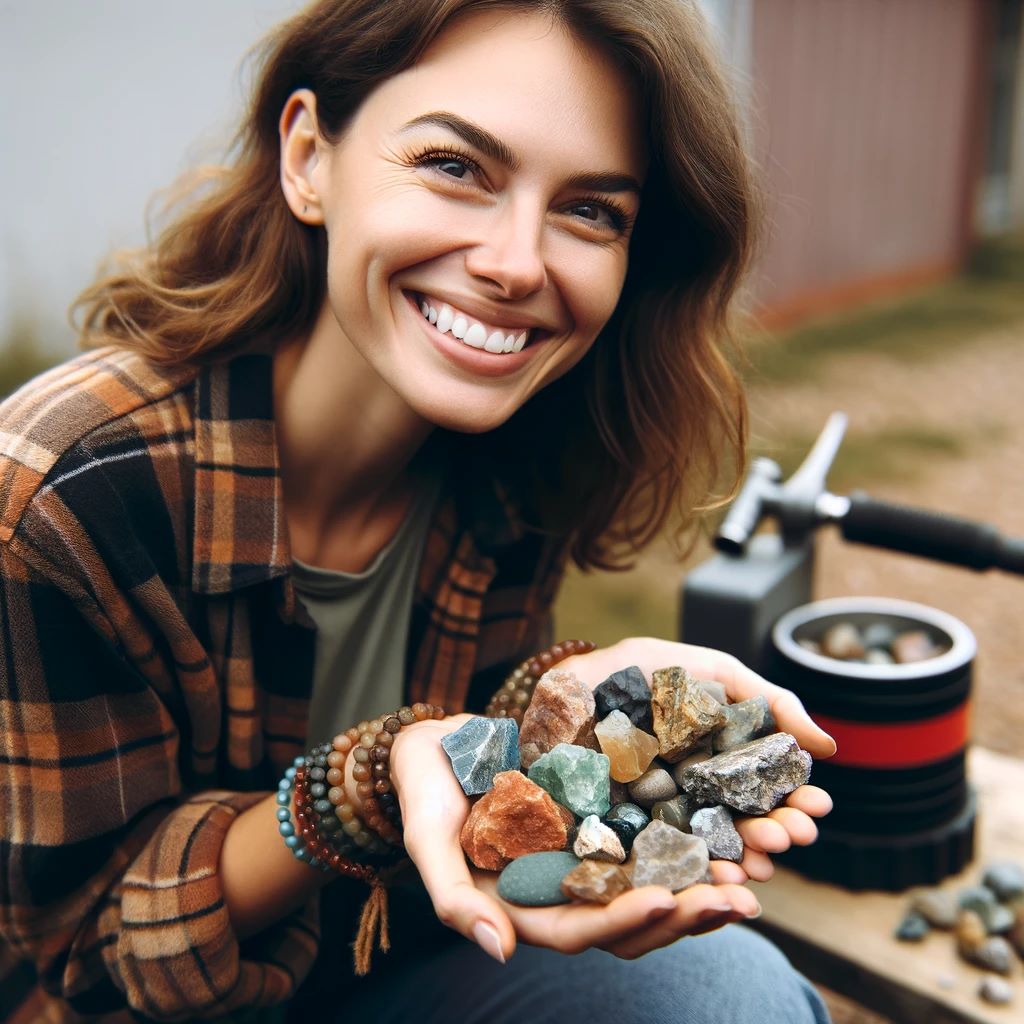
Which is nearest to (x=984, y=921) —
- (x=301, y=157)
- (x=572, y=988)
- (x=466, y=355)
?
(x=572, y=988)

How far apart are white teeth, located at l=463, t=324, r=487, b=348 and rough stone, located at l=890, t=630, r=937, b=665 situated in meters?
0.98

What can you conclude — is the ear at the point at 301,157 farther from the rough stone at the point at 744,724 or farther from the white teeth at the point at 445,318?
the rough stone at the point at 744,724

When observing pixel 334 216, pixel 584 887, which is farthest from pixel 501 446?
pixel 584 887

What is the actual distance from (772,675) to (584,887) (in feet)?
3.30

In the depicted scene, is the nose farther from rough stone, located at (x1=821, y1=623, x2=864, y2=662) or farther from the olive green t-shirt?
rough stone, located at (x1=821, y1=623, x2=864, y2=662)

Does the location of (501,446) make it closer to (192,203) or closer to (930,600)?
(192,203)

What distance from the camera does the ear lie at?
4.50ft

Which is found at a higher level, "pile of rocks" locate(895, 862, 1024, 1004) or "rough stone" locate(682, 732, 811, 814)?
"rough stone" locate(682, 732, 811, 814)

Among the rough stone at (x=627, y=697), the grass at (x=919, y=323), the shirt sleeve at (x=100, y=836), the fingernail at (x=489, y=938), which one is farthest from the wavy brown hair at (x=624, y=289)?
the grass at (x=919, y=323)

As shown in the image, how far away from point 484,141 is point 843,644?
3.52 feet

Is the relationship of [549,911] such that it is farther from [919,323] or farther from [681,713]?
[919,323]

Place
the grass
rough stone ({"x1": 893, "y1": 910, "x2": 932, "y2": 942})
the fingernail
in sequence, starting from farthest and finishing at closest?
the grass → rough stone ({"x1": 893, "y1": 910, "x2": 932, "y2": 942}) → the fingernail

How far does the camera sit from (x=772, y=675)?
1.86 m

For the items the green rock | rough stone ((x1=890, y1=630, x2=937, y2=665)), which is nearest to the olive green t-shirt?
the green rock
